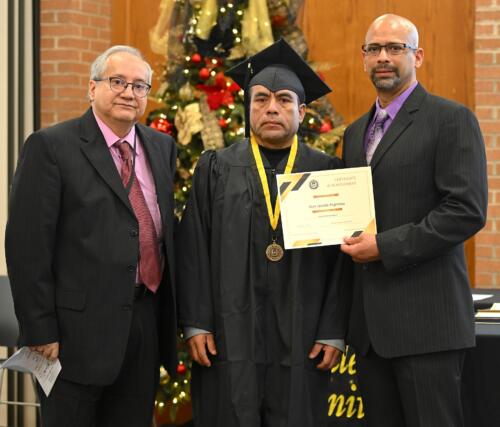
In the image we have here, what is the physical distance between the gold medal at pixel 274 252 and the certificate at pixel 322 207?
0.43ft

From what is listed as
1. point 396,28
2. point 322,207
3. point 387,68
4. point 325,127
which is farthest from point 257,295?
point 325,127

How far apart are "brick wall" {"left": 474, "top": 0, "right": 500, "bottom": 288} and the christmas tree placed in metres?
1.03

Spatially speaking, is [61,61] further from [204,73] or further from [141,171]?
[141,171]

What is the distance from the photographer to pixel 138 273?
3621 millimetres

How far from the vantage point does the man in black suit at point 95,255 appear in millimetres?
3469

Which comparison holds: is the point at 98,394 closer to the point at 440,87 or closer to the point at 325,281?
the point at 325,281

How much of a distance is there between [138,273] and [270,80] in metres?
0.95

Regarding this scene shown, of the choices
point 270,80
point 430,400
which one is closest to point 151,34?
point 270,80

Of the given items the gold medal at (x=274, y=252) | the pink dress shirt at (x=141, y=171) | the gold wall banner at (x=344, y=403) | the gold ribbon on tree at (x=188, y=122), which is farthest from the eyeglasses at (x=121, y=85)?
the gold ribbon on tree at (x=188, y=122)

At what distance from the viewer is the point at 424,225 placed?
11.1 feet

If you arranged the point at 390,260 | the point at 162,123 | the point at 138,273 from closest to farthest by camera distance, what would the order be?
1. the point at 390,260
2. the point at 138,273
3. the point at 162,123

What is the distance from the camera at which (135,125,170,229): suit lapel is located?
12.2 feet

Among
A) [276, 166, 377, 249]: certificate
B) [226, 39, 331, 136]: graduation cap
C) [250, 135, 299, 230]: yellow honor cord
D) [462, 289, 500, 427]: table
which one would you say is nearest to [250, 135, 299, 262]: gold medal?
[250, 135, 299, 230]: yellow honor cord

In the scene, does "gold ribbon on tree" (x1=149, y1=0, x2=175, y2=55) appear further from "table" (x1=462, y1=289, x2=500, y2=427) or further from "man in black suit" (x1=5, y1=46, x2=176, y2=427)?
"table" (x1=462, y1=289, x2=500, y2=427)
